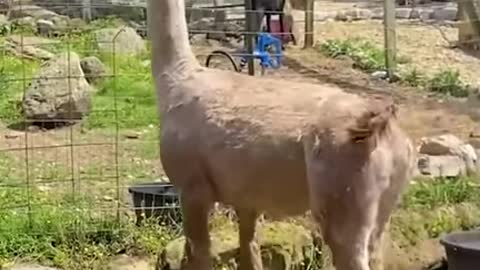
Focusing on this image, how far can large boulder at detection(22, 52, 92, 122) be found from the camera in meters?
10.5

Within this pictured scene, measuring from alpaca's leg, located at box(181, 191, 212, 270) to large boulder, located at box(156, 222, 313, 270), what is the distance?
0.67m

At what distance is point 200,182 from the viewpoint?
5.04m

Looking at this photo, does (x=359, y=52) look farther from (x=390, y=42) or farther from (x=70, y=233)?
(x=70, y=233)

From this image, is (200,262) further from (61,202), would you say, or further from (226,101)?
(61,202)

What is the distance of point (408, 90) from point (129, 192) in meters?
5.43

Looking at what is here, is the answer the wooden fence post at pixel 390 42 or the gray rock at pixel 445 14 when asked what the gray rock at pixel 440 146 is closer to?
the wooden fence post at pixel 390 42

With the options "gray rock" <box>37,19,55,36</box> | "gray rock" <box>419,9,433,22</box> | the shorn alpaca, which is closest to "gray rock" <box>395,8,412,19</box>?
"gray rock" <box>419,9,433,22</box>

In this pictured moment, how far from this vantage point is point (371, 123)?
4477mm

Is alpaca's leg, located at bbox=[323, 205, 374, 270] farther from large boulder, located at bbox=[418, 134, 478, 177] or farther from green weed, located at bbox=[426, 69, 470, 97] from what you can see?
green weed, located at bbox=[426, 69, 470, 97]

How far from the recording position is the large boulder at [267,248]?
593 centimetres

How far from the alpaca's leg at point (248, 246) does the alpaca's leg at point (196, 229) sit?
32cm

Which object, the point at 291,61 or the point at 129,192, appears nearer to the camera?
the point at 129,192

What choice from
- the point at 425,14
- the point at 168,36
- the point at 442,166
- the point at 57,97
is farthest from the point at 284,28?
the point at 168,36

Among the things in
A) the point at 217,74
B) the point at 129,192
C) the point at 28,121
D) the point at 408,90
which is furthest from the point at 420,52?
the point at 217,74
